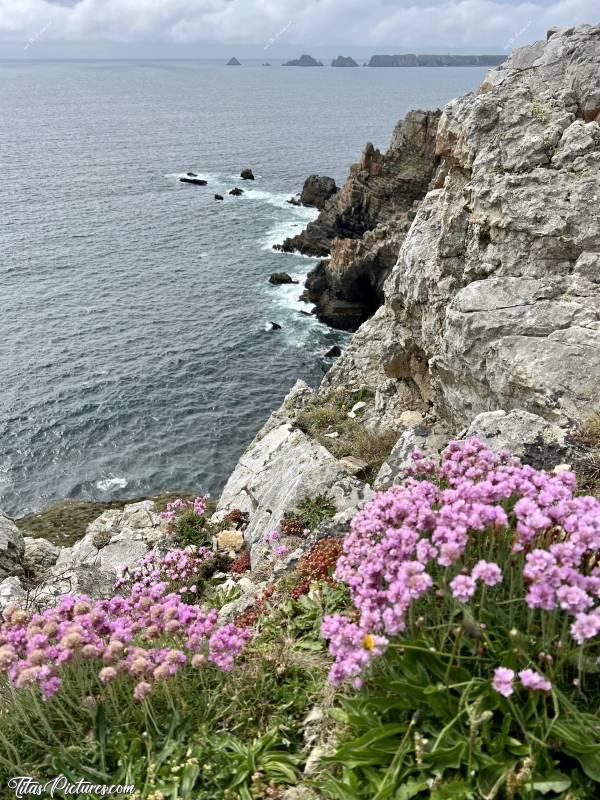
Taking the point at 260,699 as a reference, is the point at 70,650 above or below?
above

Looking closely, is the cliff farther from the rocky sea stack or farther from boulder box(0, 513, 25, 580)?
boulder box(0, 513, 25, 580)

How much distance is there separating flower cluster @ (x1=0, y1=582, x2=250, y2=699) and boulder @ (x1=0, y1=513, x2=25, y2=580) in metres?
13.0

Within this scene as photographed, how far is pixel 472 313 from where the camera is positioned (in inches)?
495

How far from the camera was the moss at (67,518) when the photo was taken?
982 inches

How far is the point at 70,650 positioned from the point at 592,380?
346 inches

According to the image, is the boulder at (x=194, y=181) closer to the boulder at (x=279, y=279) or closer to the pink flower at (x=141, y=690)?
the boulder at (x=279, y=279)

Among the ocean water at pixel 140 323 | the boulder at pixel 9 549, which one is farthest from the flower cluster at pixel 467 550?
the ocean water at pixel 140 323

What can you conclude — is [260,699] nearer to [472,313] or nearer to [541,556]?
[541,556]

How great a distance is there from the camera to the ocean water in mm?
34281

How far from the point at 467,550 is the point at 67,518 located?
25509mm

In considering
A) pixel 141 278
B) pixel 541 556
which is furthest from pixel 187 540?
pixel 141 278

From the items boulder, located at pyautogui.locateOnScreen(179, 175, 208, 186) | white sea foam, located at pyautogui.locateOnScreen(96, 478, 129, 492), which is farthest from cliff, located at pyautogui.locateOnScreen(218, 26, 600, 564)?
boulder, located at pyautogui.locateOnScreen(179, 175, 208, 186)

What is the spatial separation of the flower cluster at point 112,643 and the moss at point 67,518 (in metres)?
19.2

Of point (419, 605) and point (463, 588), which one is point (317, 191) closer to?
point (419, 605)
